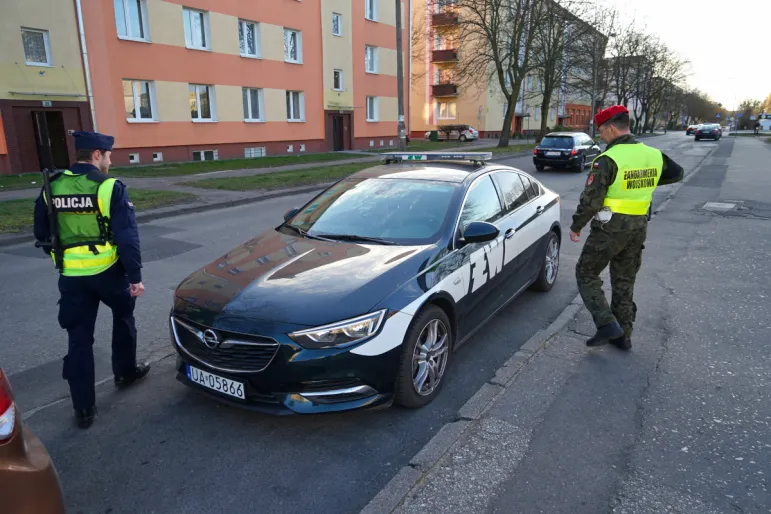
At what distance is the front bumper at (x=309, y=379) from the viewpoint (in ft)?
9.86

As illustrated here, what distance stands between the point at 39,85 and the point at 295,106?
12885mm

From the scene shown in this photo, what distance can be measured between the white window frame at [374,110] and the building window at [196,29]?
12.3 metres

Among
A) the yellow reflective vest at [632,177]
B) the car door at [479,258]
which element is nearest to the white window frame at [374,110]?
the car door at [479,258]

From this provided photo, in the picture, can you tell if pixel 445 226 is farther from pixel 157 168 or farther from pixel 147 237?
pixel 157 168

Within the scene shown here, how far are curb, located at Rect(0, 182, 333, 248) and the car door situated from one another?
806 centimetres

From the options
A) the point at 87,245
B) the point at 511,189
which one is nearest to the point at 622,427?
the point at 511,189

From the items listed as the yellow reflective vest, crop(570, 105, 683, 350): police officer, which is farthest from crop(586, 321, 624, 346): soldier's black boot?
the yellow reflective vest

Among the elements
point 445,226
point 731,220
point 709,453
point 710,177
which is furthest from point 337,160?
point 709,453

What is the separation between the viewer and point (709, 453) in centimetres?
305

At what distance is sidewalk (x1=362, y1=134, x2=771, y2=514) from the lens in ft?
8.84

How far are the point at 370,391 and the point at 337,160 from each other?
2230 centimetres

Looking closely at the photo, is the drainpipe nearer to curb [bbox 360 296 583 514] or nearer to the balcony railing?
curb [bbox 360 296 583 514]

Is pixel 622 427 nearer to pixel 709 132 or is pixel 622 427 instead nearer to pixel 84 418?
pixel 84 418

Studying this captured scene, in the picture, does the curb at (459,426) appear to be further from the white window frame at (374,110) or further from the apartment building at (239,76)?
the white window frame at (374,110)
